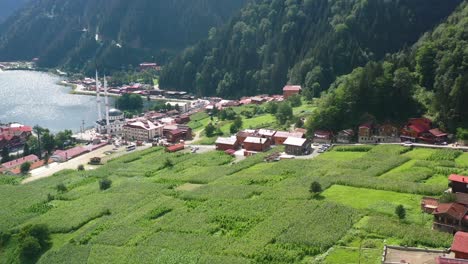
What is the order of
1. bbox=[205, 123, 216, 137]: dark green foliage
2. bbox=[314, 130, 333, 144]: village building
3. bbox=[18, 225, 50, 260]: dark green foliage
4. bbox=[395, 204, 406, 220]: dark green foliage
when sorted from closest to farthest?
1. bbox=[395, 204, 406, 220]: dark green foliage
2. bbox=[18, 225, 50, 260]: dark green foliage
3. bbox=[314, 130, 333, 144]: village building
4. bbox=[205, 123, 216, 137]: dark green foliage

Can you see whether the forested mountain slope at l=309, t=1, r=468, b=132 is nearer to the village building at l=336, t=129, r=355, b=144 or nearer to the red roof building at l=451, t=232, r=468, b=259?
the village building at l=336, t=129, r=355, b=144

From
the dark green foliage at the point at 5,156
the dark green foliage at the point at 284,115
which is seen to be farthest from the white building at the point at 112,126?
the dark green foliage at the point at 284,115

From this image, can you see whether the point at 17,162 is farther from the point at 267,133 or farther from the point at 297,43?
the point at 297,43

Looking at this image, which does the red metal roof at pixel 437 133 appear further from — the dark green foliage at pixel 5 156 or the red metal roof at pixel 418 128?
the dark green foliage at pixel 5 156

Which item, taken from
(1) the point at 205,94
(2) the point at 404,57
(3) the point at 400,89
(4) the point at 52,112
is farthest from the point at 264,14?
(3) the point at 400,89

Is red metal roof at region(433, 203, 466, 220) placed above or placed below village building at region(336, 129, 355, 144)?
above

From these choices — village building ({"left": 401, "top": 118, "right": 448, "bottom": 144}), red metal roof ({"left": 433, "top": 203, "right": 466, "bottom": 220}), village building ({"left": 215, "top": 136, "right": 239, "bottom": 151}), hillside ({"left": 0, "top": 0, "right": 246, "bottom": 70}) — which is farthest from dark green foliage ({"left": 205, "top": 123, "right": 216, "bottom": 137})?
hillside ({"left": 0, "top": 0, "right": 246, "bottom": 70})

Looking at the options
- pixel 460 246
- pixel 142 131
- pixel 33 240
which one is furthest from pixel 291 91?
pixel 460 246
